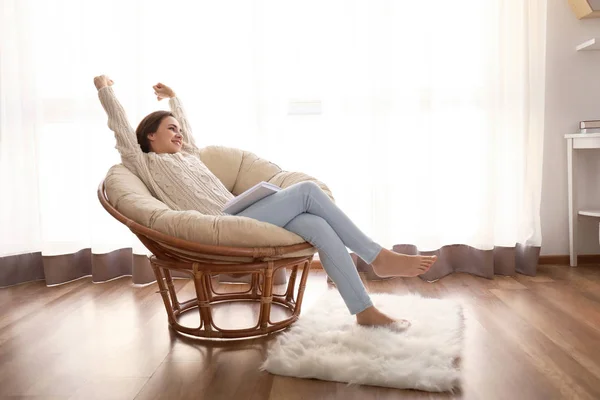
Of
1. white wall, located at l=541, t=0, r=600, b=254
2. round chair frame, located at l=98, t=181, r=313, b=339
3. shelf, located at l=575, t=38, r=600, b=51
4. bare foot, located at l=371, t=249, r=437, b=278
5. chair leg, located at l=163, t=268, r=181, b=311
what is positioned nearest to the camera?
round chair frame, located at l=98, t=181, r=313, b=339

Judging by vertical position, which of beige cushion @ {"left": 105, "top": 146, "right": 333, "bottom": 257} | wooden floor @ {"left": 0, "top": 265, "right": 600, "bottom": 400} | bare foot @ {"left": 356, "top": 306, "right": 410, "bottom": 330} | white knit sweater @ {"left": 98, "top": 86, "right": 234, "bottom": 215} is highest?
white knit sweater @ {"left": 98, "top": 86, "right": 234, "bottom": 215}

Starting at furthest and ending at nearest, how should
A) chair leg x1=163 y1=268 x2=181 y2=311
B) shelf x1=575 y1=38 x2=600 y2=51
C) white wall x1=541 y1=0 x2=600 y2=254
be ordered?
A: 1. white wall x1=541 y1=0 x2=600 y2=254
2. shelf x1=575 y1=38 x2=600 y2=51
3. chair leg x1=163 y1=268 x2=181 y2=311

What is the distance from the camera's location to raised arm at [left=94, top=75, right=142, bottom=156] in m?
2.49

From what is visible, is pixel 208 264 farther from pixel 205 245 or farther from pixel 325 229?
pixel 325 229

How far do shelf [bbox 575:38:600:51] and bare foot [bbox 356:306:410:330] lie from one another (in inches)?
86.7

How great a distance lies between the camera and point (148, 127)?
261cm

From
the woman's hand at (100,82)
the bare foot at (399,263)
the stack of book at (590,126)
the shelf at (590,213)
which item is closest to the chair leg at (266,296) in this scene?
the bare foot at (399,263)

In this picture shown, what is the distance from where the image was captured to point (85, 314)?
2705 millimetres

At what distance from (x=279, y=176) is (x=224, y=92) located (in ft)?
3.06

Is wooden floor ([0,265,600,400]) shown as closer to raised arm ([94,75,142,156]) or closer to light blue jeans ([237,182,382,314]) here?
light blue jeans ([237,182,382,314])

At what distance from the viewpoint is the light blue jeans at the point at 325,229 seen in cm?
219

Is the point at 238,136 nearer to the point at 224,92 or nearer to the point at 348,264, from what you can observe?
the point at 224,92

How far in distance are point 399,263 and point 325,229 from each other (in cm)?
33

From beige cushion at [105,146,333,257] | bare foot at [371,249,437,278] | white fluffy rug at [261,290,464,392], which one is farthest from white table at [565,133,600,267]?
beige cushion at [105,146,333,257]
